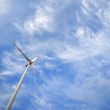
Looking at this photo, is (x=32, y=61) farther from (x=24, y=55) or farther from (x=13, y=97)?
(x=13, y=97)

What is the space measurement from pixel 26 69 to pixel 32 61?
26.5 feet

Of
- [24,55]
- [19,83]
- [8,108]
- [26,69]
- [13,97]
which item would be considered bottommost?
[8,108]

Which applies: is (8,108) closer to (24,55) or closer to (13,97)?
(13,97)

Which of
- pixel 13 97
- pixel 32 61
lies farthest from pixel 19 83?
pixel 32 61

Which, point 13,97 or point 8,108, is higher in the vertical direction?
point 13,97

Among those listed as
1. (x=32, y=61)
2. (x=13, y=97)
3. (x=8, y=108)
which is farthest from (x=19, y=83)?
(x=32, y=61)

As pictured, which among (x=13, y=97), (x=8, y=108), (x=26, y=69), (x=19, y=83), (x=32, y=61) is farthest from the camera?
(x=32, y=61)

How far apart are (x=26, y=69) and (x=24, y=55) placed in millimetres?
5369

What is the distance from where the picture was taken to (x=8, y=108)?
159ft

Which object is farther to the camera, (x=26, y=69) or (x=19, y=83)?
(x=26, y=69)

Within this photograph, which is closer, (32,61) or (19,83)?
(19,83)

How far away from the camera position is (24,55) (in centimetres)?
6825

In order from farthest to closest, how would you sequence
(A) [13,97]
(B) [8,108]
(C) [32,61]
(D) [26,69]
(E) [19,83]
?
(C) [32,61] < (D) [26,69] < (E) [19,83] < (A) [13,97] < (B) [8,108]

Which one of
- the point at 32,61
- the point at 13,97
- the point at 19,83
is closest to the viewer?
the point at 13,97
